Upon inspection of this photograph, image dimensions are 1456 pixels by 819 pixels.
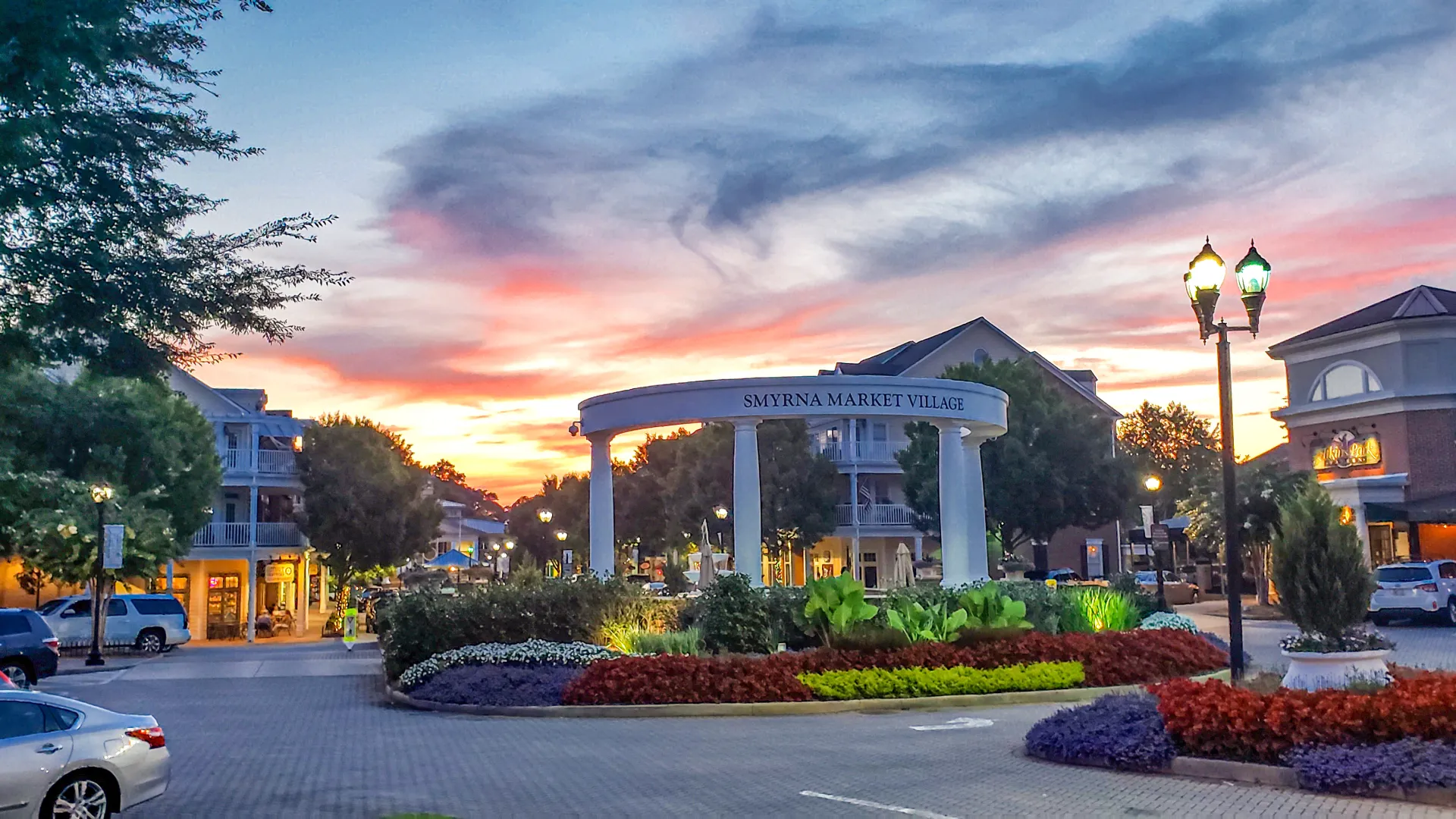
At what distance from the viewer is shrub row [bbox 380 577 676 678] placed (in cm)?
2347

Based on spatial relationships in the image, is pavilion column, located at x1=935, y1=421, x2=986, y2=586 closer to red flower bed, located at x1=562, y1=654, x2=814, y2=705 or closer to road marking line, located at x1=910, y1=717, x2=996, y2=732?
red flower bed, located at x1=562, y1=654, x2=814, y2=705

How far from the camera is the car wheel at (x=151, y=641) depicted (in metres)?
39.5

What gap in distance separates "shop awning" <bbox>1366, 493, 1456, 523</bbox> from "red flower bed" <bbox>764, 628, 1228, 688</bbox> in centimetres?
2801

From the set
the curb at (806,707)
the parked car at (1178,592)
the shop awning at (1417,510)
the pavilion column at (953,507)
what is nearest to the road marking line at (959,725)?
the curb at (806,707)

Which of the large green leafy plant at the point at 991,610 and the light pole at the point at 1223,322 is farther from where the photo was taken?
the large green leafy plant at the point at 991,610

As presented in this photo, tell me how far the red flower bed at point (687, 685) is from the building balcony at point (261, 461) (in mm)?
34709

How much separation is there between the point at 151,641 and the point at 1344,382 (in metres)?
43.0

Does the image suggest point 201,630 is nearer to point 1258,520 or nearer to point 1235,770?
point 1258,520

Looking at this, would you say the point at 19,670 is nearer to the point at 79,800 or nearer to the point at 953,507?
the point at 79,800

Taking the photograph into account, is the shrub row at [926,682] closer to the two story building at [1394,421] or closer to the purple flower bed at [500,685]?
the purple flower bed at [500,685]

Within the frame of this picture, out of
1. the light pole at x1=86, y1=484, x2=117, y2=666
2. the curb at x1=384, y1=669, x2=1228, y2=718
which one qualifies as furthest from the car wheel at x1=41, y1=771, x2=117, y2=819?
the light pole at x1=86, y1=484, x2=117, y2=666

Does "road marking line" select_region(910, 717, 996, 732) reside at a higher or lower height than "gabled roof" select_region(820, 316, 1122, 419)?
lower

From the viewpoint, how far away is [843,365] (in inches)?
2475

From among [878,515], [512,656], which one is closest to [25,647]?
[512,656]
